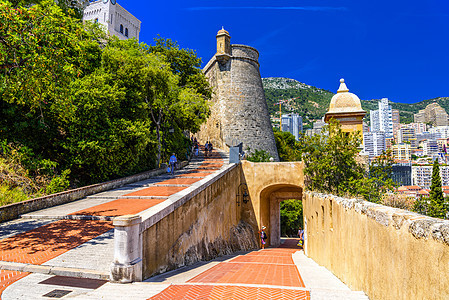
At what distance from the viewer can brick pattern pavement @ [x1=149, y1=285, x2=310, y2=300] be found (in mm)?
4496

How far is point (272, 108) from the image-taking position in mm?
143000

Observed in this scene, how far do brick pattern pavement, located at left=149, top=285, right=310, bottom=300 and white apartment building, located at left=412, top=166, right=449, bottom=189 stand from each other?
4031 inches

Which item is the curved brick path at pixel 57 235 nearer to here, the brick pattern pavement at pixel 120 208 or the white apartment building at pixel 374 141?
the brick pattern pavement at pixel 120 208

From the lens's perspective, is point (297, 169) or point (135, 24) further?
point (135, 24)

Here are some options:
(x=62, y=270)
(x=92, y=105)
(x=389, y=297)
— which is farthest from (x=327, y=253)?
(x=92, y=105)

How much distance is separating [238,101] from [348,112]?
1927cm

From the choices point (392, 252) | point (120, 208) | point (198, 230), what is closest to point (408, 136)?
point (198, 230)

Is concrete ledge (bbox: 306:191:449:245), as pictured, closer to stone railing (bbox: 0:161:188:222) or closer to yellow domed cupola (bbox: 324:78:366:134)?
stone railing (bbox: 0:161:188:222)

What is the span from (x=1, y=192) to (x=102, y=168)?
5276 mm

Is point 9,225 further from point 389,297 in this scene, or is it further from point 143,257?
point 389,297

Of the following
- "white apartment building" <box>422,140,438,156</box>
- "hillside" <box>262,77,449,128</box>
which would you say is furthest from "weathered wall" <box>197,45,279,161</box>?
"white apartment building" <box>422,140,438,156</box>

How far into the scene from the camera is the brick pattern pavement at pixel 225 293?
4.50 meters

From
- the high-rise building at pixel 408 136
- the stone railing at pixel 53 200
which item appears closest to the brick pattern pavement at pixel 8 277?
the stone railing at pixel 53 200

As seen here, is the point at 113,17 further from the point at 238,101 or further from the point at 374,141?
the point at 374,141
